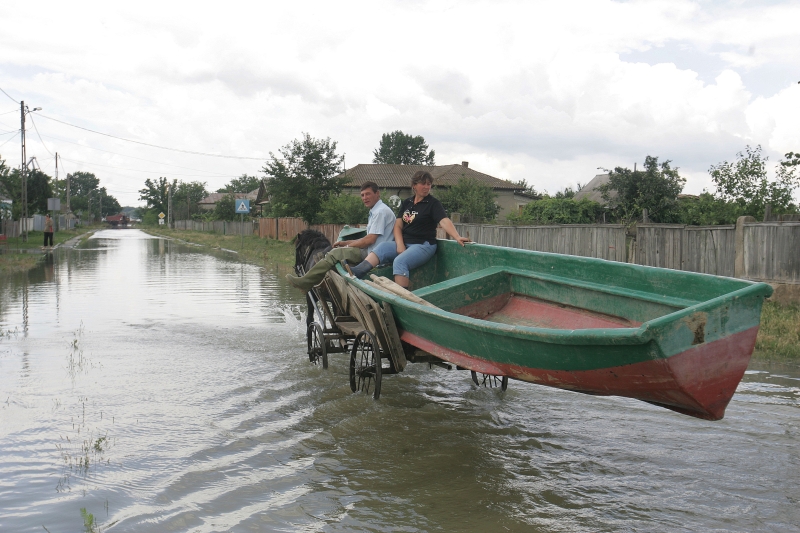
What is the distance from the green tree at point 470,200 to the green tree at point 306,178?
7.42 meters

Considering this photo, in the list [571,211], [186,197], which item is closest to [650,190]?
[571,211]

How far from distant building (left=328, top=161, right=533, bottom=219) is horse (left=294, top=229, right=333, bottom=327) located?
48.0m

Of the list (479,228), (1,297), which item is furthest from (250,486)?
(479,228)

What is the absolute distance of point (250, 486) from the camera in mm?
4793

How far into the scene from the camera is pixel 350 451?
558cm

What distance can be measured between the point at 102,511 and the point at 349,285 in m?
3.34

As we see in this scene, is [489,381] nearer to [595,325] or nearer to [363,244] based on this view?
[363,244]

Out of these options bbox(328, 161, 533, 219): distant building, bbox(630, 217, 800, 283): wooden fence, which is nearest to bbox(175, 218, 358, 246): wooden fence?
bbox(328, 161, 533, 219): distant building

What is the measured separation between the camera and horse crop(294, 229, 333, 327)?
9.12 meters

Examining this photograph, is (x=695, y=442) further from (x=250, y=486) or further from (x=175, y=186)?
(x=175, y=186)

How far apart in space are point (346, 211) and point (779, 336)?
913 inches

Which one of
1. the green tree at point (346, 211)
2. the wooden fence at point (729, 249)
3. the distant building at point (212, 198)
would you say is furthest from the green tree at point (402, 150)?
the wooden fence at point (729, 249)

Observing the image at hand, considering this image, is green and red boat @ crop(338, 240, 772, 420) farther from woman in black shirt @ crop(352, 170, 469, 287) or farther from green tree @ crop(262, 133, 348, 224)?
green tree @ crop(262, 133, 348, 224)

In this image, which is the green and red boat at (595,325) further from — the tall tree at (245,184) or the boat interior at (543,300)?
the tall tree at (245,184)
